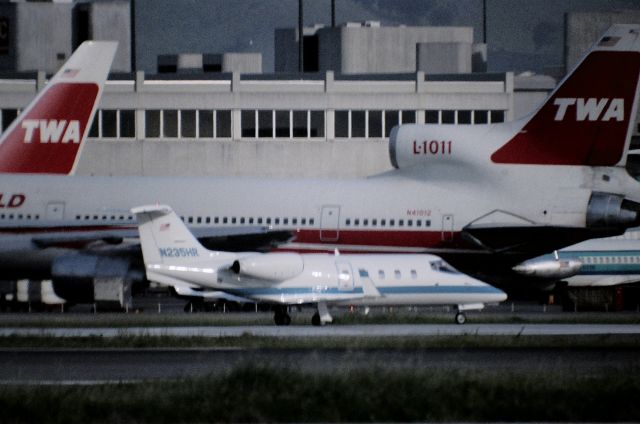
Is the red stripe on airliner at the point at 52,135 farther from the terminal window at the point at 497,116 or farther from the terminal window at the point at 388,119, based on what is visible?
the terminal window at the point at 497,116

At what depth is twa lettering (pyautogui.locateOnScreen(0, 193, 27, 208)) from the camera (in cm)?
5325

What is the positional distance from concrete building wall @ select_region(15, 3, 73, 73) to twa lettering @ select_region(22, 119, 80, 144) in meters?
40.1

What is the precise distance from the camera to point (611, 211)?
170 feet

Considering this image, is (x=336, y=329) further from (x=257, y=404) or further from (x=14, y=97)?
(x=14, y=97)

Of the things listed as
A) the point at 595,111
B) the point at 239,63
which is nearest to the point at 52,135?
the point at 595,111

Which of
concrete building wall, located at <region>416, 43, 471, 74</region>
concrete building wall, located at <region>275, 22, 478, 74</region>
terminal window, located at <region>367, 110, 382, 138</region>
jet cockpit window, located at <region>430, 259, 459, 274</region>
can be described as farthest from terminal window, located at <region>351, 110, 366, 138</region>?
jet cockpit window, located at <region>430, 259, 459, 274</region>

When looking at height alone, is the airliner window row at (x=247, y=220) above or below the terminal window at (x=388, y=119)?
below

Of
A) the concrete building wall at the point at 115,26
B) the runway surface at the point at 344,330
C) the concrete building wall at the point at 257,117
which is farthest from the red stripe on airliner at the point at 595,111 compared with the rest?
the concrete building wall at the point at 115,26

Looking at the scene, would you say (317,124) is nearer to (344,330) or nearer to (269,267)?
(269,267)

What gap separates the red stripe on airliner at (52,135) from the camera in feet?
187

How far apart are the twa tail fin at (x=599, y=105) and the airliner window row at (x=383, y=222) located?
5.00 m

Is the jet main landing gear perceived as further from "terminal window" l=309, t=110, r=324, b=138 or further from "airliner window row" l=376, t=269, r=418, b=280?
"terminal window" l=309, t=110, r=324, b=138

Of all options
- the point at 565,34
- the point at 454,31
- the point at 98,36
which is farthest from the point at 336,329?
the point at 454,31

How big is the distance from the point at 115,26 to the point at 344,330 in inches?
2666
